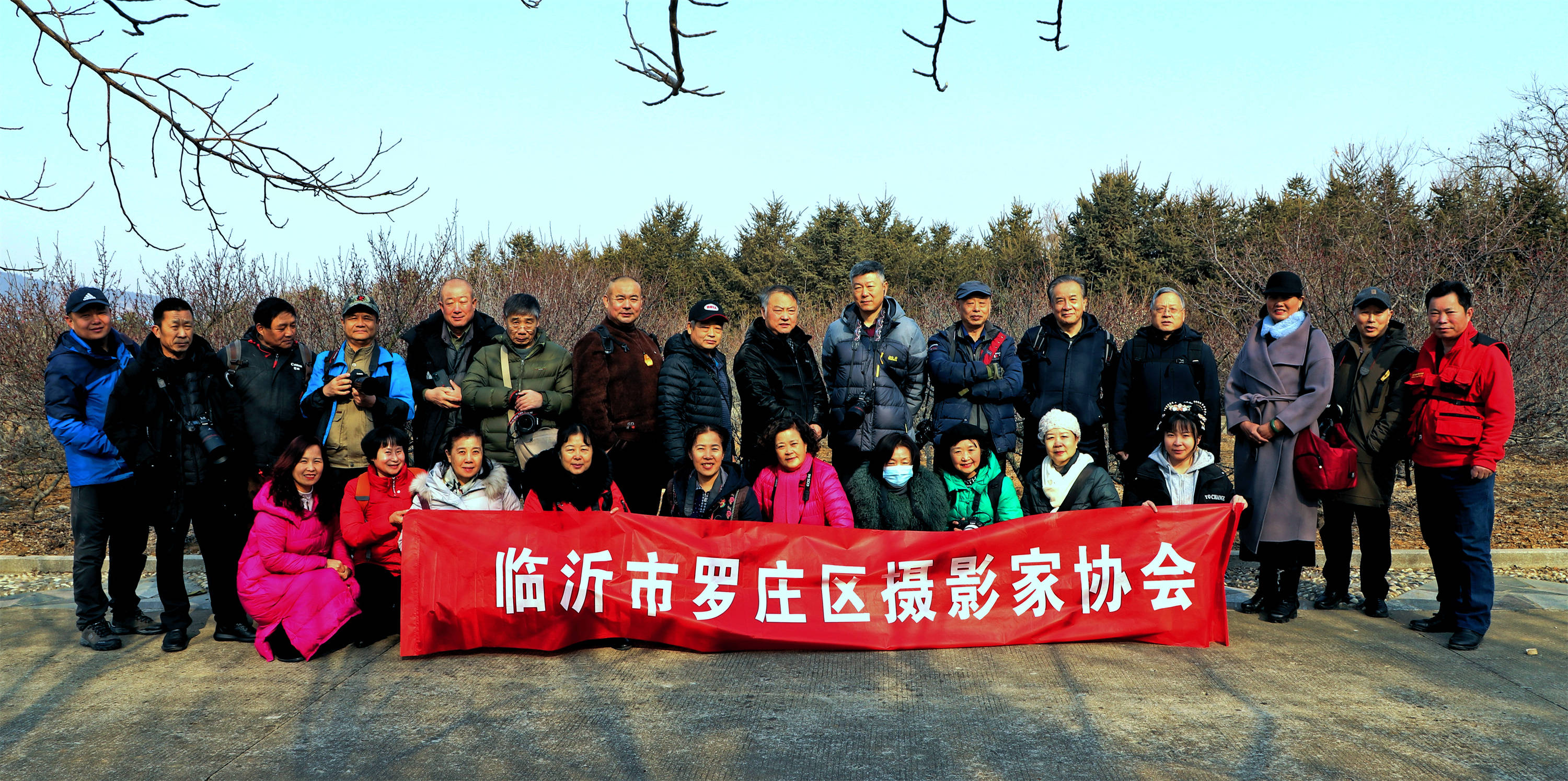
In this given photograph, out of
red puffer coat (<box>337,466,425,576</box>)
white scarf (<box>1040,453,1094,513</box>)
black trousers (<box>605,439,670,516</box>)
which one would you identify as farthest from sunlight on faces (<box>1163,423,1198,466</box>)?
red puffer coat (<box>337,466,425,576</box>)

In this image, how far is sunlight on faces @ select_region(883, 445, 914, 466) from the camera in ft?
19.0

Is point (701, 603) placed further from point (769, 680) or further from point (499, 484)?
point (499, 484)

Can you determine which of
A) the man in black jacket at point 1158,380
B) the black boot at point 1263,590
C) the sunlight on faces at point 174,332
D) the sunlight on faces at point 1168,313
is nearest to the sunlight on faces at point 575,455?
the sunlight on faces at point 174,332

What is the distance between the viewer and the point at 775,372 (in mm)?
6336

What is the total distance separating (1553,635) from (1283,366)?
1987mm

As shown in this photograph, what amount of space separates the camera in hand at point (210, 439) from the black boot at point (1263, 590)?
5.67 meters

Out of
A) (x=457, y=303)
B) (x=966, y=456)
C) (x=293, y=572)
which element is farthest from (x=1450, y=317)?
(x=293, y=572)

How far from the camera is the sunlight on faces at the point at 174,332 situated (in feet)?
17.9

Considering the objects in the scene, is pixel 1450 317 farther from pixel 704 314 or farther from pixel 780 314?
pixel 704 314

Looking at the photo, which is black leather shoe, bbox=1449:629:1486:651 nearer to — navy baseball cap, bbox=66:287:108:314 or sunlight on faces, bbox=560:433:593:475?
sunlight on faces, bbox=560:433:593:475

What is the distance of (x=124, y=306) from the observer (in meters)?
10.6

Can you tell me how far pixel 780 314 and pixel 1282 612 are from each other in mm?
3292

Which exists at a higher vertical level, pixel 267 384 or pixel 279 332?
pixel 279 332

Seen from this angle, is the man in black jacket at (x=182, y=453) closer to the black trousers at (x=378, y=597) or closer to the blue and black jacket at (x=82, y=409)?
the blue and black jacket at (x=82, y=409)
